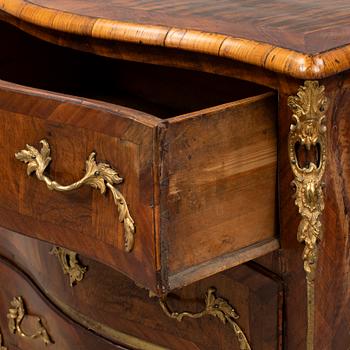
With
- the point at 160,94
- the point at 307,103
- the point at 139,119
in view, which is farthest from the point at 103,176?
the point at 160,94

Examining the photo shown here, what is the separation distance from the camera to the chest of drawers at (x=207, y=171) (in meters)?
0.76

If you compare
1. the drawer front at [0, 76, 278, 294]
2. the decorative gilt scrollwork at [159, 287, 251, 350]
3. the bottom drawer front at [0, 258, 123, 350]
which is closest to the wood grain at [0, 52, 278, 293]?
the drawer front at [0, 76, 278, 294]

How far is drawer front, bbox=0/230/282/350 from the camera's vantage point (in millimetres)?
920

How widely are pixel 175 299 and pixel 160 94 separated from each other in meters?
0.30

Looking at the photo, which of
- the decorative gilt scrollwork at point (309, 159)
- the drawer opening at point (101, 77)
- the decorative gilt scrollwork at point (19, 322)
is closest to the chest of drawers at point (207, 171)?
the decorative gilt scrollwork at point (309, 159)

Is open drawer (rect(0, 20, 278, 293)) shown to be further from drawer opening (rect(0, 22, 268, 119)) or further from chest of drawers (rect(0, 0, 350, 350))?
drawer opening (rect(0, 22, 268, 119))

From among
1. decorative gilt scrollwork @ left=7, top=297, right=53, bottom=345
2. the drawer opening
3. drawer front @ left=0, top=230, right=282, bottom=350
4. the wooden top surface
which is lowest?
decorative gilt scrollwork @ left=7, top=297, right=53, bottom=345

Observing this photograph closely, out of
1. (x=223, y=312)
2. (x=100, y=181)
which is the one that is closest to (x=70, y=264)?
(x=223, y=312)

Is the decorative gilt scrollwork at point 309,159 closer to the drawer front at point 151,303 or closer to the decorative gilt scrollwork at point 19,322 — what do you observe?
the drawer front at point 151,303

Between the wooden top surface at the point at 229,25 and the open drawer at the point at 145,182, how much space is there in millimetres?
52

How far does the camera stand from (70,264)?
1109 mm

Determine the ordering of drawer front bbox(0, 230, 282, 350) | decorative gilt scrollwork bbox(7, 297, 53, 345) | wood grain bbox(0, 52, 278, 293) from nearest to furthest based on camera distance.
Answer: wood grain bbox(0, 52, 278, 293) < drawer front bbox(0, 230, 282, 350) < decorative gilt scrollwork bbox(7, 297, 53, 345)

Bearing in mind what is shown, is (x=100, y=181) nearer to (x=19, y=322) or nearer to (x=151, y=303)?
(x=151, y=303)

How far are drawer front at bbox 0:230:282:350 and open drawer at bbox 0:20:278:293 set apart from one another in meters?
0.09
